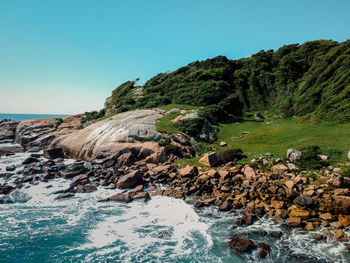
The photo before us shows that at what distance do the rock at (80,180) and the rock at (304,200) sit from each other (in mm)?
22576

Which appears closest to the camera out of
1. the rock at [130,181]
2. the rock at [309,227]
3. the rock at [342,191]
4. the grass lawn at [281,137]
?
the rock at [309,227]

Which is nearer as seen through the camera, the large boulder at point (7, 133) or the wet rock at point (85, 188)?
the wet rock at point (85, 188)

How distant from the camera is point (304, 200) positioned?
1598cm

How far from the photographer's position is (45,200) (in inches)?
804

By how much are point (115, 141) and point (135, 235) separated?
21491mm

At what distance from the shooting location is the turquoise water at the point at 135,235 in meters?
11.9

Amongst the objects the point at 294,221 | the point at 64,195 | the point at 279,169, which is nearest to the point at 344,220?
the point at 294,221

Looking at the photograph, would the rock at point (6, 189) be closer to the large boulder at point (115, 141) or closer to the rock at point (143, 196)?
the large boulder at point (115, 141)

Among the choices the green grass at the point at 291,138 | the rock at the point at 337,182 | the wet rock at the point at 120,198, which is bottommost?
the wet rock at the point at 120,198

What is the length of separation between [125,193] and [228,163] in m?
12.9

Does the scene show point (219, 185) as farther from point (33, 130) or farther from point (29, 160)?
point (33, 130)

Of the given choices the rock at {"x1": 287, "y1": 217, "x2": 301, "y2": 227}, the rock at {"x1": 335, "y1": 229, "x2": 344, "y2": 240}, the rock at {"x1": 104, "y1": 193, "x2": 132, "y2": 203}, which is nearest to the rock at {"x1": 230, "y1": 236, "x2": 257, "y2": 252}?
the rock at {"x1": 287, "y1": 217, "x2": 301, "y2": 227}

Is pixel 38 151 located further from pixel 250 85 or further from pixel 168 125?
pixel 250 85

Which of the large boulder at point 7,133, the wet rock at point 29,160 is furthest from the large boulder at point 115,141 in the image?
the large boulder at point 7,133
